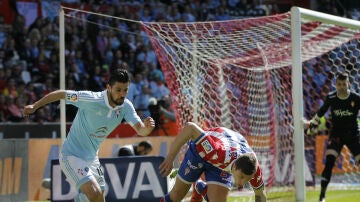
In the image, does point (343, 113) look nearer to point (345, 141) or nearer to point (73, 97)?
point (345, 141)

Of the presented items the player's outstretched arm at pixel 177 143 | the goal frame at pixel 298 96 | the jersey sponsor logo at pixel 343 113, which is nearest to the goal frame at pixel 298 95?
the goal frame at pixel 298 96

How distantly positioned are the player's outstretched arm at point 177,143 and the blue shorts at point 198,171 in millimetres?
411

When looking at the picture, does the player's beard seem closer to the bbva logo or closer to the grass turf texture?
the bbva logo

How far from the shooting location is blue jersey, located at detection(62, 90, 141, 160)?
25.8 ft

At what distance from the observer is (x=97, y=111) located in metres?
7.86

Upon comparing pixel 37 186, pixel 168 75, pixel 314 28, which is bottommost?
pixel 37 186

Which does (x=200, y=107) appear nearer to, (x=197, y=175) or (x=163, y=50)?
(x=163, y=50)

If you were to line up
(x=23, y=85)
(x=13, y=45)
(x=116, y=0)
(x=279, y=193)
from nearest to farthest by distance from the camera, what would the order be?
(x=279, y=193)
(x=23, y=85)
(x=13, y=45)
(x=116, y=0)

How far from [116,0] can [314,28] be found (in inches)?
397

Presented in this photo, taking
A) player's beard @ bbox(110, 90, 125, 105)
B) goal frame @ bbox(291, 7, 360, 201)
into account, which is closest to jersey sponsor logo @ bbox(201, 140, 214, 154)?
player's beard @ bbox(110, 90, 125, 105)

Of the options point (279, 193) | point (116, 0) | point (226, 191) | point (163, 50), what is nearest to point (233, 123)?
point (163, 50)

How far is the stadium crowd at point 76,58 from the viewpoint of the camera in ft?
55.9

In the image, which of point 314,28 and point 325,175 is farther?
point 314,28

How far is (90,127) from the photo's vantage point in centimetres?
787
